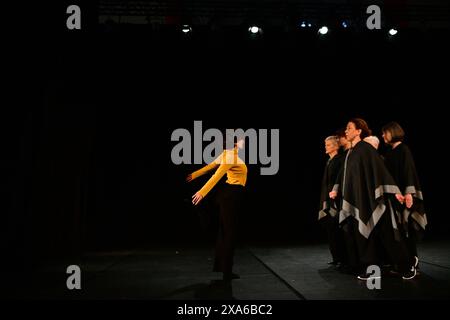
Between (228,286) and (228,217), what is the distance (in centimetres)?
55

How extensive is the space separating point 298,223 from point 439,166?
11.1 feet

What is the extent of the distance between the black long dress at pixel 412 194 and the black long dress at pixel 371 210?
15 cm

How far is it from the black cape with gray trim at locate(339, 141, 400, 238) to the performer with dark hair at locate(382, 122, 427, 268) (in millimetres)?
166

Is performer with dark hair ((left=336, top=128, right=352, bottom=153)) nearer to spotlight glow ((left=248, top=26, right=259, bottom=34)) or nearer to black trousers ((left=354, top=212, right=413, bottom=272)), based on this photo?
black trousers ((left=354, top=212, right=413, bottom=272))

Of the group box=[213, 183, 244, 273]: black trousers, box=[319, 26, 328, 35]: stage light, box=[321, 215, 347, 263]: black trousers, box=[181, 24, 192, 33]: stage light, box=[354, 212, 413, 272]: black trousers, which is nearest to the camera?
box=[354, 212, 413, 272]: black trousers

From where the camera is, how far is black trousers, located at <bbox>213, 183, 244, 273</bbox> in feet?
10.7

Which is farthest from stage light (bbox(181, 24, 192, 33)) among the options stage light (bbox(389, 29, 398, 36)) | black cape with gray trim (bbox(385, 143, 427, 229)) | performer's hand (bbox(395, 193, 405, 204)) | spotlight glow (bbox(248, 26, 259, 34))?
performer's hand (bbox(395, 193, 405, 204))

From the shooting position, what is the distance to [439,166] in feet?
28.5

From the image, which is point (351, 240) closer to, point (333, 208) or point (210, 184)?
point (333, 208)

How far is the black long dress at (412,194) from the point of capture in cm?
331

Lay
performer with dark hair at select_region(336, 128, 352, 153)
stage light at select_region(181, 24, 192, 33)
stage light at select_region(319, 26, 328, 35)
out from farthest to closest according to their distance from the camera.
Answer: stage light at select_region(319, 26, 328, 35)
stage light at select_region(181, 24, 192, 33)
performer with dark hair at select_region(336, 128, 352, 153)

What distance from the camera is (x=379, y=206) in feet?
10.4

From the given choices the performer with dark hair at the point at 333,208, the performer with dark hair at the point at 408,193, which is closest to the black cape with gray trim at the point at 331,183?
the performer with dark hair at the point at 333,208

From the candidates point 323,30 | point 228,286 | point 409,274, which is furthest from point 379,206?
point 323,30
